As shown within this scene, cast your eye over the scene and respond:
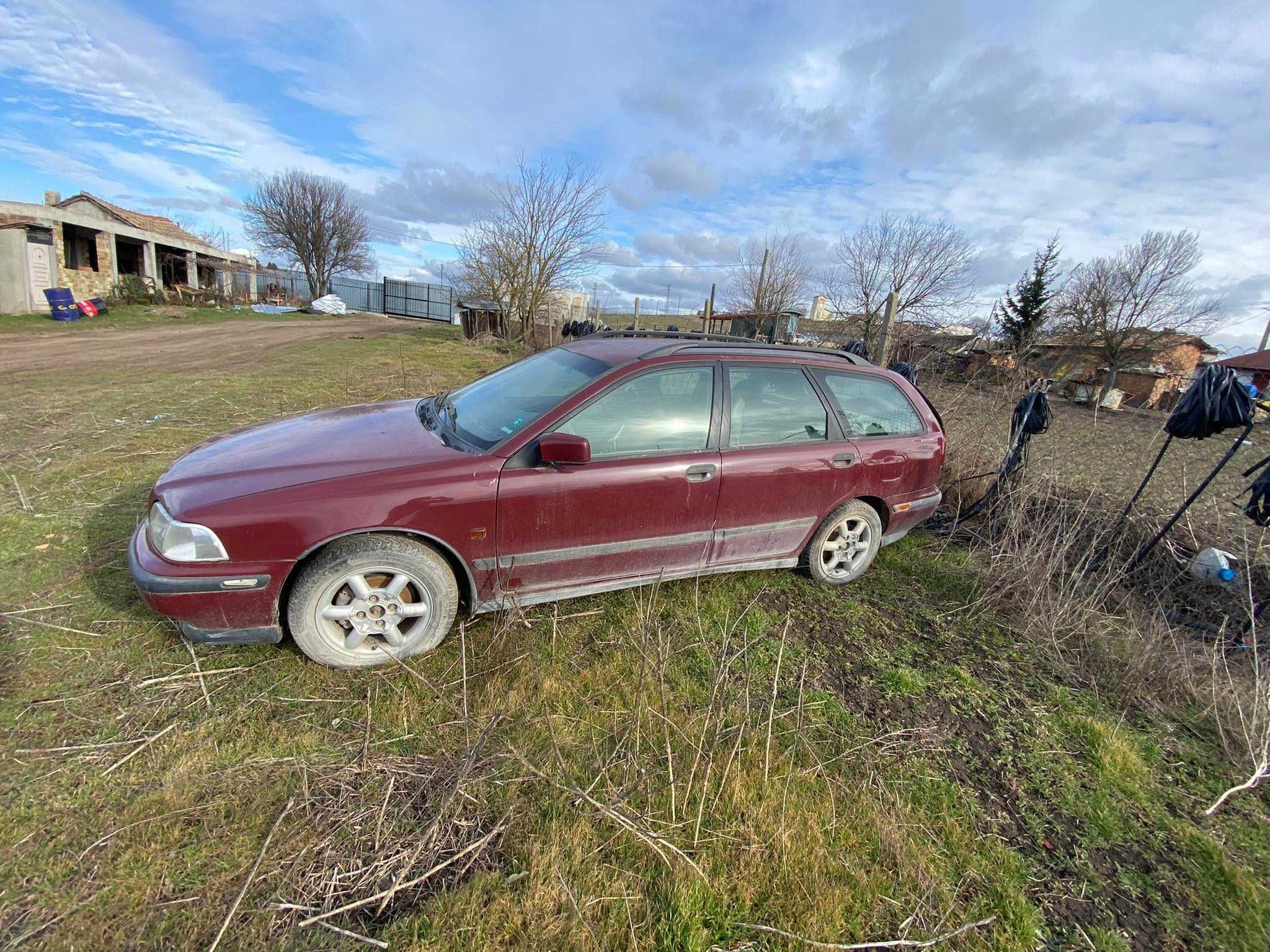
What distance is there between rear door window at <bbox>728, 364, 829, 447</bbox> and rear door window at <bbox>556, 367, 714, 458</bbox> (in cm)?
20

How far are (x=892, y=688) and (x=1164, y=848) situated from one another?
101 cm

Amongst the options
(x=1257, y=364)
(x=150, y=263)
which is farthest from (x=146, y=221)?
(x=1257, y=364)

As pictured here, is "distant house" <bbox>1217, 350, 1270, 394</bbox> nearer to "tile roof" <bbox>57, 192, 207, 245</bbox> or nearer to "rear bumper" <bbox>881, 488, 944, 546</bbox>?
"rear bumper" <bbox>881, 488, 944, 546</bbox>

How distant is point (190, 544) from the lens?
219 centimetres

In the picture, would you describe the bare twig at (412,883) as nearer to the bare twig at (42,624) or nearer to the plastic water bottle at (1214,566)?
the bare twig at (42,624)

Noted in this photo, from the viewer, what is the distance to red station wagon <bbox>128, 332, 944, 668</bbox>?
7.40ft

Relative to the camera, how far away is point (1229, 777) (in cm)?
231

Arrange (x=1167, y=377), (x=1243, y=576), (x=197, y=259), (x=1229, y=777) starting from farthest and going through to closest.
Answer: (x=197, y=259)
(x=1167, y=377)
(x=1243, y=576)
(x=1229, y=777)

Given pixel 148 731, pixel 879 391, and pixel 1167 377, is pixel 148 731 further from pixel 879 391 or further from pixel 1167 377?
pixel 1167 377

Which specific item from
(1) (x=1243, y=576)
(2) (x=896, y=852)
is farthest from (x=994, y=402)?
(2) (x=896, y=852)

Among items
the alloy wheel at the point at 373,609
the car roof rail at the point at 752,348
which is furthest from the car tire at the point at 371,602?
the car roof rail at the point at 752,348

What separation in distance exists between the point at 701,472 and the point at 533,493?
0.93m

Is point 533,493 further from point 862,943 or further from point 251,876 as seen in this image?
point 862,943

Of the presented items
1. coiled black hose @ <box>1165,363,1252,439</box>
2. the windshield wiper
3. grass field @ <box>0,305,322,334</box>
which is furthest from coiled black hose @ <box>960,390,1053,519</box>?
grass field @ <box>0,305,322,334</box>
